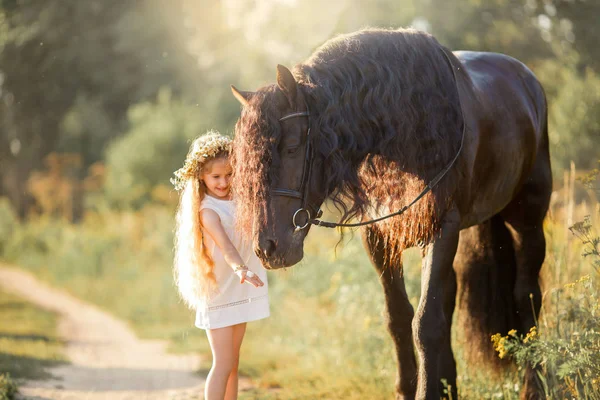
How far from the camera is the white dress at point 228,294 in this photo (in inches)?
144

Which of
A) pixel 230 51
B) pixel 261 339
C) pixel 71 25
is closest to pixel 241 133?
pixel 261 339

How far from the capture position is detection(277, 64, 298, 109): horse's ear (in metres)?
2.90

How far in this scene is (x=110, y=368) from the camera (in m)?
6.72

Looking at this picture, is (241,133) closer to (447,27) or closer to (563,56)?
(447,27)

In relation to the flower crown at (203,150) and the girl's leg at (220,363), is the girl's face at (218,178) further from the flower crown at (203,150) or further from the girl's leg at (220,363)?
the girl's leg at (220,363)

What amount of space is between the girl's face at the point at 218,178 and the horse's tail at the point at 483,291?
1.71m

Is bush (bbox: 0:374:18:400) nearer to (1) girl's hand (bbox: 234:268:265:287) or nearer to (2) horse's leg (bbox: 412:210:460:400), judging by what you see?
(1) girl's hand (bbox: 234:268:265:287)

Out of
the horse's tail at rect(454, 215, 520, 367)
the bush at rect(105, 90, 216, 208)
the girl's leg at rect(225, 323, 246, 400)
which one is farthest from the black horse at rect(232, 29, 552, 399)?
the bush at rect(105, 90, 216, 208)

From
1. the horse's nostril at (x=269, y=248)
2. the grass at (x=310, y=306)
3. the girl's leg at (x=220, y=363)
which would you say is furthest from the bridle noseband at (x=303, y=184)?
the girl's leg at (x=220, y=363)

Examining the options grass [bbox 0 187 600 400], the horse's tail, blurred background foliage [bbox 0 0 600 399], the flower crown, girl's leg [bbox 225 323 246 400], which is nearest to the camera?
the flower crown

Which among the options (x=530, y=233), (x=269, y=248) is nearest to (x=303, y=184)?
(x=269, y=248)

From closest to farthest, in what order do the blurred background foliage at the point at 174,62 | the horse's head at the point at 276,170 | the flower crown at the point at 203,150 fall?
the horse's head at the point at 276,170
the flower crown at the point at 203,150
the blurred background foliage at the point at 174,62

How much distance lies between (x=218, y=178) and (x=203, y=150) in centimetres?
19

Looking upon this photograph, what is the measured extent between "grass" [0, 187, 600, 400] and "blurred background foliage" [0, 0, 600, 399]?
0.03 metres
